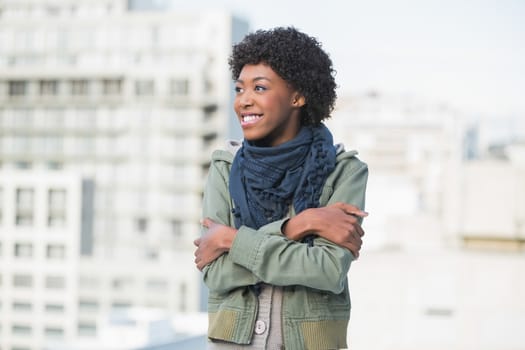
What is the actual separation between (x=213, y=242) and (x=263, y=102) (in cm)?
22

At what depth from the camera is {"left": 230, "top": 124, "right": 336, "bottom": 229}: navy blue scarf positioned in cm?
124

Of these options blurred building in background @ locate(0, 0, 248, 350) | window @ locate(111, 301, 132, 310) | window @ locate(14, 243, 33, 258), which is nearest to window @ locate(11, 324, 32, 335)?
blurred building in background @ locate(0, 0, 248, 350)

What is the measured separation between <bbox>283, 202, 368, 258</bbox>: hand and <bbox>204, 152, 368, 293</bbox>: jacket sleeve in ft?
0.04

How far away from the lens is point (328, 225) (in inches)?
47.6

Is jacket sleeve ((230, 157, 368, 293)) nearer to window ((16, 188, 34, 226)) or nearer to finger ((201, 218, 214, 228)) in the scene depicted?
finger ((201, 218, 214, 228))

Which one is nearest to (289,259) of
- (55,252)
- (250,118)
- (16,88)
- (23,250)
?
(250,118)

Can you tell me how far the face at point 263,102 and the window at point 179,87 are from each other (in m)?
33.2

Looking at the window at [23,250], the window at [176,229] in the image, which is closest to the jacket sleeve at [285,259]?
the window at [23,250]

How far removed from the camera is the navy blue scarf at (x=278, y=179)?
48.8 inches

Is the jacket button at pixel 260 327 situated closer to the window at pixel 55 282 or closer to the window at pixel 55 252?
the window at pixel 55 252

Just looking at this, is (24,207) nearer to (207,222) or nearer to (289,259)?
(207,222)

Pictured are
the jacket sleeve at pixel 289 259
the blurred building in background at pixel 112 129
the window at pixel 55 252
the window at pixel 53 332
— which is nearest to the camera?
the jacket sleeve at pixel 289 259

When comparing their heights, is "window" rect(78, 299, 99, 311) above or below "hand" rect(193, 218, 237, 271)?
below

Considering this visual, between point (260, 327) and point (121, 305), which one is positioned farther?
point (121, 305)
